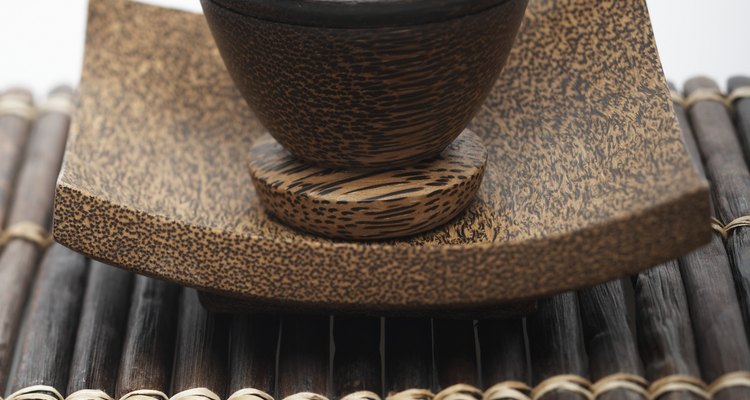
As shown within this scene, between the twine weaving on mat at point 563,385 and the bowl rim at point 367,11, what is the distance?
0.21 m

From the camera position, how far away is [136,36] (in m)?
0.72

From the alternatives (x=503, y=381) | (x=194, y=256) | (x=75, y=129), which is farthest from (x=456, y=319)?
(x=75, y=129)

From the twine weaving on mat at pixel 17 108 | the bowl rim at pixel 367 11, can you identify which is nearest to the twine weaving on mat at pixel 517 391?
the bowl rim at pixel 367 11

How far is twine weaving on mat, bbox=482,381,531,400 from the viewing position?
507 mm

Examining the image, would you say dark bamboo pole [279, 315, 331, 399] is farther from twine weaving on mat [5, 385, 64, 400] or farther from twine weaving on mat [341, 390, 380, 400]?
twine weaving on mat [5, 385, 64, 400]

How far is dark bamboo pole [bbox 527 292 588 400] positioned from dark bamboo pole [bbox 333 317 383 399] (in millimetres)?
93

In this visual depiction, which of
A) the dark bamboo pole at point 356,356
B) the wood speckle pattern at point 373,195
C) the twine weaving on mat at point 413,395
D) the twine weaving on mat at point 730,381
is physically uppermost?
the wood speckle pattern at point 373,195

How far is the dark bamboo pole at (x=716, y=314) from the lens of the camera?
49 centimetres

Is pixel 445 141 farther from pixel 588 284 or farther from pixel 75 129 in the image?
pixel 75 129

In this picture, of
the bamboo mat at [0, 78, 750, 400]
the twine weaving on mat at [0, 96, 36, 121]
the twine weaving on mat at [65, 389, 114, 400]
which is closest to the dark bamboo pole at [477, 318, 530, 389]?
the bamboo mat at [0, 78, 750, 400]

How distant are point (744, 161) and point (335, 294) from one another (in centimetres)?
41

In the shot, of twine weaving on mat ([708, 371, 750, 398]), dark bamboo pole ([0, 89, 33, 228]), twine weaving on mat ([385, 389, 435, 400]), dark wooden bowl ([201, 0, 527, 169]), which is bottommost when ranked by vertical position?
twine weaving on mat ([708, 371, 750, 398])

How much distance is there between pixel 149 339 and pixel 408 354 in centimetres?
16

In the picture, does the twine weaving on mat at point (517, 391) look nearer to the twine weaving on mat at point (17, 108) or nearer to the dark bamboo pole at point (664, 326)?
the dark bamboo pole at point (664, 326)
